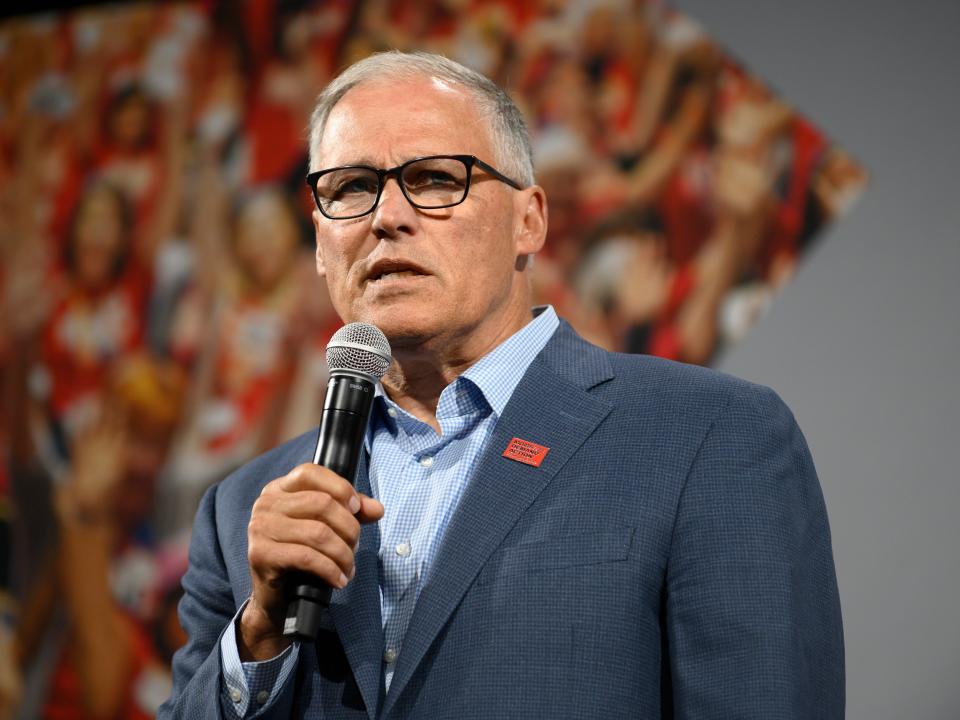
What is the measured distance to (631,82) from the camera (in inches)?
121

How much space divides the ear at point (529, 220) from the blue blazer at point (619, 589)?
1.42 feet

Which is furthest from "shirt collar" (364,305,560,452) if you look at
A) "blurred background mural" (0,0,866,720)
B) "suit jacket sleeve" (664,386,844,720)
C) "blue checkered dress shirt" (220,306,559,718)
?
"blurred background mural" (0,0,866,720)

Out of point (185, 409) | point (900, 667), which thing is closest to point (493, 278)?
point (900, 667)

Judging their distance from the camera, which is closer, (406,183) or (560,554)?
(560,554)

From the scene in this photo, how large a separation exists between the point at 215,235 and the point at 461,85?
2052mm

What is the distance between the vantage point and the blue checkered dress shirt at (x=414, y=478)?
1328mm

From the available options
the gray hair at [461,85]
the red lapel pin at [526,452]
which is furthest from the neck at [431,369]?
the gray hair at [461,85]

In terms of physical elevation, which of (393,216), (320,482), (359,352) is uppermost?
(393,216)

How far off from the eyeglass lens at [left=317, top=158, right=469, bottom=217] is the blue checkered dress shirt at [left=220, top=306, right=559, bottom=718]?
0.88 ft

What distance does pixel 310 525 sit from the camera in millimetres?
1128

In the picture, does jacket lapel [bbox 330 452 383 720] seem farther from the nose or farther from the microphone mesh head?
the nose

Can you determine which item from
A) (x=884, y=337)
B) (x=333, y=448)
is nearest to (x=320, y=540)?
(x=333, y=448)

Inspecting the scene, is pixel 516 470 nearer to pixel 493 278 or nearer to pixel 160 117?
pixel 493 278

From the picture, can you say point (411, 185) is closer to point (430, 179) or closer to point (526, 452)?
point (430, 179)
